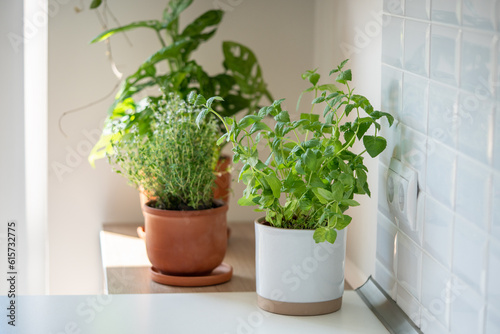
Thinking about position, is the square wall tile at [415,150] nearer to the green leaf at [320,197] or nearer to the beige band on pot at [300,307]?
the green leaf at [320,197]

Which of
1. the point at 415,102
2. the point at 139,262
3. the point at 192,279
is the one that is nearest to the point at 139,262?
the point at 139,262

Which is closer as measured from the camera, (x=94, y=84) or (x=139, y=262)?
(x=139, y=262)

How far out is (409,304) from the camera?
970 mm

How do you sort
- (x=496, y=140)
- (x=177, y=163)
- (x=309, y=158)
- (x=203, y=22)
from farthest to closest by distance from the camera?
(x=203, y=22) → (x=177, y=163) → (x=309, y=158) → (x=496, y=140)

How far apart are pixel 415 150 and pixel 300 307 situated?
0.28m

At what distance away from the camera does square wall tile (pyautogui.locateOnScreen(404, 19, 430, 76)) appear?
91 cm

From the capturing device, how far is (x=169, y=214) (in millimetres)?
1216

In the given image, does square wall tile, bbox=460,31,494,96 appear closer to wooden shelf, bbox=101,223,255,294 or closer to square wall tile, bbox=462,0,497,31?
square wall tile, bbox=462,0,497,31

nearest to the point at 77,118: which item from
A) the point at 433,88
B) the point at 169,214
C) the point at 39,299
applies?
the point at 169,214

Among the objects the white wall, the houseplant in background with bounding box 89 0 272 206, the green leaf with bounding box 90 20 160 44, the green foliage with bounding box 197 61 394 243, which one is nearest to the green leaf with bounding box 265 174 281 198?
the green foliage with bounding box 197 61 394 243

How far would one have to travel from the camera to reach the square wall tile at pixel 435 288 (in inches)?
33.4

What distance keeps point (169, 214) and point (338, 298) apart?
34 cm

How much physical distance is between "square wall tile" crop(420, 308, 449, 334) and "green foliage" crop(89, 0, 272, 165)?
693 mm

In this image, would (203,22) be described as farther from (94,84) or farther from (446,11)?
(446,11)
